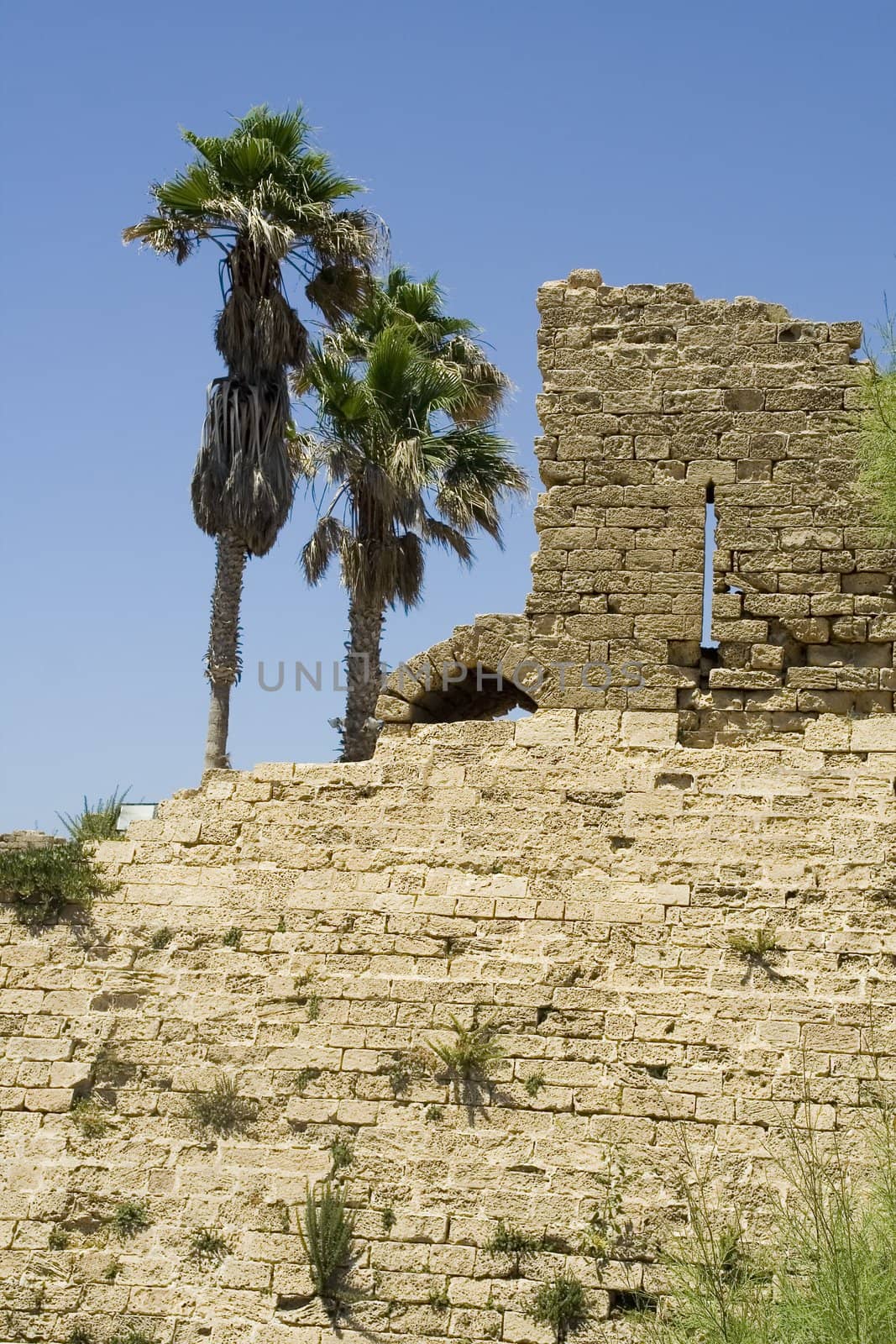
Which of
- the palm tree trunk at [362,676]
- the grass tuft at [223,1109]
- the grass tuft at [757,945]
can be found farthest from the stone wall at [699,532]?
the palm tree trunk at [362,676]

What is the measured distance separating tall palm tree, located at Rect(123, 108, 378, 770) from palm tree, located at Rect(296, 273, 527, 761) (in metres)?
0.47

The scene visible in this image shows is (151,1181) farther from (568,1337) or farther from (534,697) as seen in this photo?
(534,697)

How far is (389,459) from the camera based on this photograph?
1441cm

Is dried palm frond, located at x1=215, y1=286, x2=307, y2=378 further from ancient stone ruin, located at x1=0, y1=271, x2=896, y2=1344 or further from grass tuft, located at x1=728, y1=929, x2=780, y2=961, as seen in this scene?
grass tuft, located at x1=728, y1=929, x2=780, y2=961

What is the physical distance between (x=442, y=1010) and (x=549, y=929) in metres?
0.69

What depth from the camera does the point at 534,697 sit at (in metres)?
8.71

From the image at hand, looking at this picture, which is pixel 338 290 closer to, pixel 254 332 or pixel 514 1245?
pixel 254 332

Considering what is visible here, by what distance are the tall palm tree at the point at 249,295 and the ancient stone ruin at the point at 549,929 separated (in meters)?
6.70

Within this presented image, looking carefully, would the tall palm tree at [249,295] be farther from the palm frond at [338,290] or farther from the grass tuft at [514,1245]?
the grass tuft at [514,1245]

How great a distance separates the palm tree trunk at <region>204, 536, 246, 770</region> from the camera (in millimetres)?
15414

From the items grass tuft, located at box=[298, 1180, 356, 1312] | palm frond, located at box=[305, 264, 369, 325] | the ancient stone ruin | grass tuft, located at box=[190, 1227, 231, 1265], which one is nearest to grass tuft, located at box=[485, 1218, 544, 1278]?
the ancient stone ruin

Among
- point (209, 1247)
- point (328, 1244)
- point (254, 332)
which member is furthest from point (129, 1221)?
point (254, 332)

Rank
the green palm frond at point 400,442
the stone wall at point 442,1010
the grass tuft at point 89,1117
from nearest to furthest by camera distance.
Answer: the stone wall at point 442,1010 → the grass tuft at point 89,1117 → the green palm frond at point 400,442

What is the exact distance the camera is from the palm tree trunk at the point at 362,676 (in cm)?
1471
